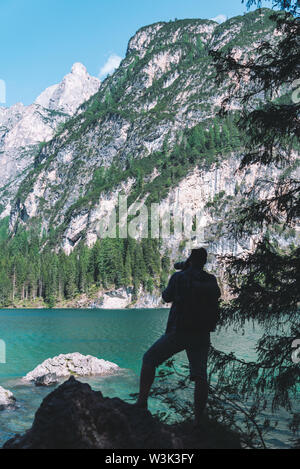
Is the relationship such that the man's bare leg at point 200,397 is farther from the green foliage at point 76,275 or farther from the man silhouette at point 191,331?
the green foliage at point 76,275

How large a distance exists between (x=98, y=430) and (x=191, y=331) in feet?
6.04

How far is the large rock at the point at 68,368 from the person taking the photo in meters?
24.5

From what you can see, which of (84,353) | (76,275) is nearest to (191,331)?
(84,353)

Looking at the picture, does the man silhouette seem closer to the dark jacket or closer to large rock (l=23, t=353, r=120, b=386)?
the dark jacket

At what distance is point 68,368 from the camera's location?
86.2ft

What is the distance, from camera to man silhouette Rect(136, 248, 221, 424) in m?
5.72

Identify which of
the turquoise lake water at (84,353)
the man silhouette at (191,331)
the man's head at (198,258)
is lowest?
the turquoise lake water at (84,353)

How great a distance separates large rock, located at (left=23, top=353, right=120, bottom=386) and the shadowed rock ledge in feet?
65.3

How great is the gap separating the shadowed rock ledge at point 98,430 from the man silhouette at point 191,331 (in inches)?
18.8

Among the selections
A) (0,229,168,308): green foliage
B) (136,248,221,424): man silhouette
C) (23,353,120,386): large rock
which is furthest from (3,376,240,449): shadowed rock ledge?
(0,229,168,308): green foliage

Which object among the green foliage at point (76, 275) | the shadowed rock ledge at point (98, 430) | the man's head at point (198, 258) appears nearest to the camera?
the shadowed rock ledge at point (98, 430)

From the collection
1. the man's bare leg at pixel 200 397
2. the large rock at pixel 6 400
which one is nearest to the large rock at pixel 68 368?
the large rock at pixel 6 400

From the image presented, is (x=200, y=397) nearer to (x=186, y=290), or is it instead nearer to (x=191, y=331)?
(x=191, y=331)
